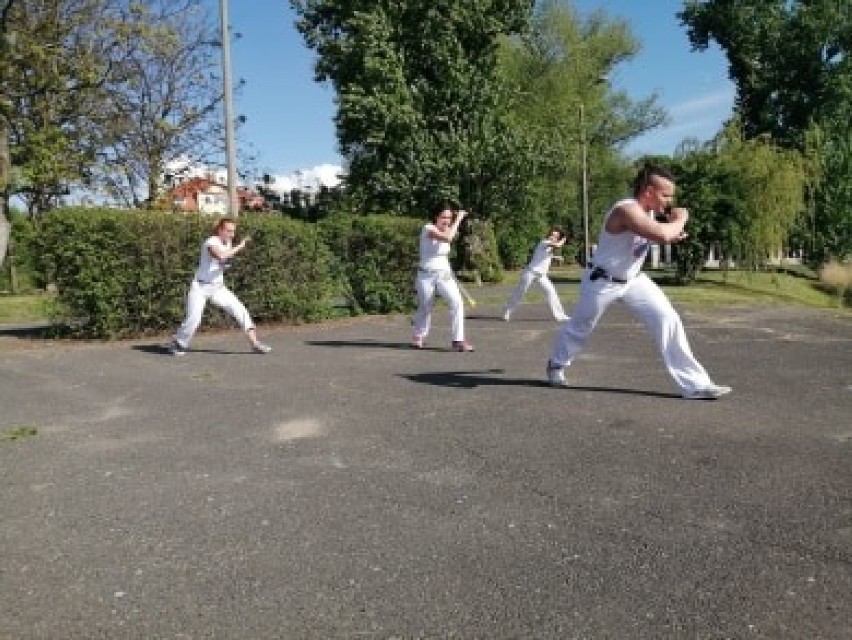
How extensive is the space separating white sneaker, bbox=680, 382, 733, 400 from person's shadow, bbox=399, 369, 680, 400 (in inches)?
6.7

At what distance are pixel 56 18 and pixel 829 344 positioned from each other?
16.5 meters

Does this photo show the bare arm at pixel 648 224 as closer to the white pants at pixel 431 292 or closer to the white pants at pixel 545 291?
the white pants at pixel 431 292

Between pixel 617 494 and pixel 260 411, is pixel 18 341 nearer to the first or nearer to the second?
pixel 260 411

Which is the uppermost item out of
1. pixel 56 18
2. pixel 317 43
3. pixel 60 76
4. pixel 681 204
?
pixel 317 43

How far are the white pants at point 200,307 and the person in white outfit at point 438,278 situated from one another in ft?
7.68

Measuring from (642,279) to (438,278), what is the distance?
415 cm

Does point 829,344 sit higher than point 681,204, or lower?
lower

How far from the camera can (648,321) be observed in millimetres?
7078

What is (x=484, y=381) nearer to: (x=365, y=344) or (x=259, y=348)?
(x=365, y=344)

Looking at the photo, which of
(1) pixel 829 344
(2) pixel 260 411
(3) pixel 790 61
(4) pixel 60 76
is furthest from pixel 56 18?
(3) pixel 790 61

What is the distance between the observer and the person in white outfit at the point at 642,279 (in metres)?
6.66

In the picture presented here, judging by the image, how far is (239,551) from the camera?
3930 mm

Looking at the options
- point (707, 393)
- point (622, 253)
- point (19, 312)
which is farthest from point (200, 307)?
point (19, 312)

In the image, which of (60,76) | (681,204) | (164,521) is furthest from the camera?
(681,204)
